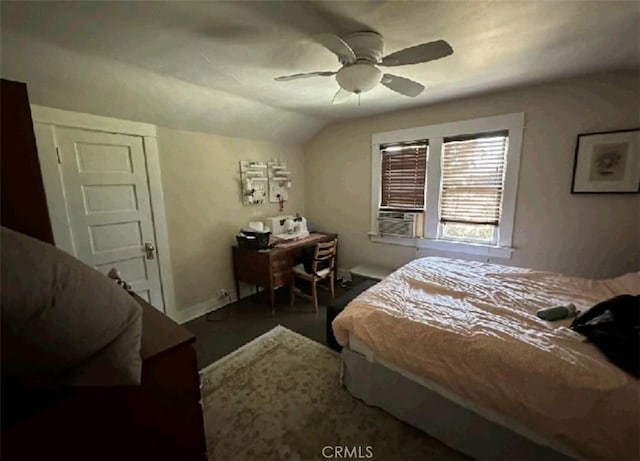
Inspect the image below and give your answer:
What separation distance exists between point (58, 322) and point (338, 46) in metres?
1.64

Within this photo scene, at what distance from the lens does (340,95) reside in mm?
2137

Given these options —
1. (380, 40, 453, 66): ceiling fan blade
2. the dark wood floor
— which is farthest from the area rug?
(380, 40, 453, 66): ceiling fan blade

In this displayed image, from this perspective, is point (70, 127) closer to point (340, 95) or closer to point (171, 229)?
point (171, 229)

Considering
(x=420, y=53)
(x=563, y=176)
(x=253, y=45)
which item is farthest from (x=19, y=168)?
(x=563, y=176)

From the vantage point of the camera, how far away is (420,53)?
1.51 m

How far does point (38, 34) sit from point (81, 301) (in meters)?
1.79

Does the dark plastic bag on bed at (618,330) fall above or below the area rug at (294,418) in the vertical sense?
above

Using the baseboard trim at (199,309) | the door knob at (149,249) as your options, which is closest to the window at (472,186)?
the baseboard trim at (199,309)

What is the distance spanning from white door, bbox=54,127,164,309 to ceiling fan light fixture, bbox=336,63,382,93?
2026 millimetres

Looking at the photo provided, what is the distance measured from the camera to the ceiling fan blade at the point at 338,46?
1.38 meters

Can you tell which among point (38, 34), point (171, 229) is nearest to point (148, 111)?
point (38, 34)

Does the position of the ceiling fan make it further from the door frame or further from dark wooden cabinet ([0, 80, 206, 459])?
the door frame

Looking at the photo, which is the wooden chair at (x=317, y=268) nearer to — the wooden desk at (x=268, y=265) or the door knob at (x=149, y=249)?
→ the wooden desk at (x=268, y=265)

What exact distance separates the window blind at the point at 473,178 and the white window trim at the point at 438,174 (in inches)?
2.6
